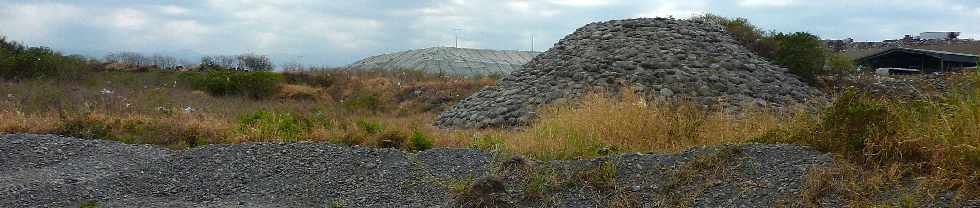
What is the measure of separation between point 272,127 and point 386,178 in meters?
3.37

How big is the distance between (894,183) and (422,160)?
3101 mm

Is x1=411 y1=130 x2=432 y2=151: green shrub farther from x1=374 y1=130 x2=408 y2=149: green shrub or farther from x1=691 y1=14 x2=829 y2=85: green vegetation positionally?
x1=691 y1=14 x2=829 y2=85: green vegetation

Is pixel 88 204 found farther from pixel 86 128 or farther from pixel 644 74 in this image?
pixel 644 74

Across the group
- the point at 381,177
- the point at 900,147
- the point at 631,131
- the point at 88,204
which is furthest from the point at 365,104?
the point at 900,147

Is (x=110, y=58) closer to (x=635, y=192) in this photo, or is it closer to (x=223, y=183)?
(x=223, y=183)

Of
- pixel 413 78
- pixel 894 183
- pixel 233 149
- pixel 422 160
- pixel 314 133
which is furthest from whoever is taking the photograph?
pixel 413 78

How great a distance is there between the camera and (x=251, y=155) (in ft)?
20.2

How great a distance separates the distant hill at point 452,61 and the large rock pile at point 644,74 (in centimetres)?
1225

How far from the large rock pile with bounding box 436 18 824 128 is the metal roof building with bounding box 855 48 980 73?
9174 mm

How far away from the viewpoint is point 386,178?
209 inches

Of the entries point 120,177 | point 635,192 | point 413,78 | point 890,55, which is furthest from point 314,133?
point 890,55

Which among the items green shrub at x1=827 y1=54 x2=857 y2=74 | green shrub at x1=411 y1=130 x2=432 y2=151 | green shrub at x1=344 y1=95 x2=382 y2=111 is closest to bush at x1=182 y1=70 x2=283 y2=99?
green shrub at x1=344 y1=95 x2=382 y2=111

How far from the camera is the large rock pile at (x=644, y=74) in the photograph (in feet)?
44.8

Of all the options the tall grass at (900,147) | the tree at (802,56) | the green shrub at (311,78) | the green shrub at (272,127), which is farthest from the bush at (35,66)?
the tall grass at (900,147)
